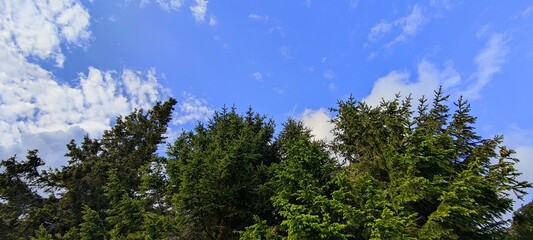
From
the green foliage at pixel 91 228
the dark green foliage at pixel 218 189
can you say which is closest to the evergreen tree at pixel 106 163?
the green foliage at pixel 91 228

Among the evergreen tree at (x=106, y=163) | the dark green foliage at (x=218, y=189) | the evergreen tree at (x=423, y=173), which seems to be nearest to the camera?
the evergreen tree at (x=423, y=173)

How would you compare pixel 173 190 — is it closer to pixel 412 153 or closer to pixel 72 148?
pixel 412 153

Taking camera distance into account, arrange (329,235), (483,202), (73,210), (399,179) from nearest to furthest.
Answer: (329,235) < (399,179) < (483,202) < (73,210)

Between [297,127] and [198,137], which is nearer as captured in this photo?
[198,137]

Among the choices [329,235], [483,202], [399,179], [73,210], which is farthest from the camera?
[73,210]

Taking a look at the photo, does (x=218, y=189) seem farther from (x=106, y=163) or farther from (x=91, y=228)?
(x=106, y=163)

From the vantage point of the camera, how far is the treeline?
40.8ft

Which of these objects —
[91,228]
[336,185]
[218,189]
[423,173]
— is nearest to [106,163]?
[91,228]

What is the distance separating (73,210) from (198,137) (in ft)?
36.1

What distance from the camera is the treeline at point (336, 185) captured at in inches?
490

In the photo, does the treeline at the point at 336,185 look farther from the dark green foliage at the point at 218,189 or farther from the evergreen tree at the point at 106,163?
the evergreen tree at the point at 106,163

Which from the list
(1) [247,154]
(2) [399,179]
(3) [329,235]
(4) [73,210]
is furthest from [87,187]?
(2) [399,179]

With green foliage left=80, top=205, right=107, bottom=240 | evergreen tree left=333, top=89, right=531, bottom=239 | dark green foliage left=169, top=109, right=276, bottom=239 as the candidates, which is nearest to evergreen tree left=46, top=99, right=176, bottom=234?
green foliage left=80, top=205, right=107, bottom=240

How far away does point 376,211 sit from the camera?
12.4 m
